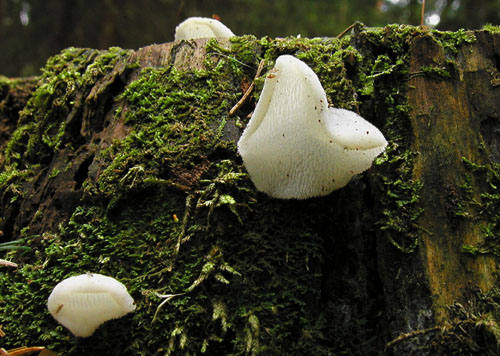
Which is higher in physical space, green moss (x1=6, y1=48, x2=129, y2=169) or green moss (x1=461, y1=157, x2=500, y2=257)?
green moss (x1=6, y1=48, x2=129, y2=169)

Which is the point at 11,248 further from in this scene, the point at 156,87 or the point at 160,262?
the point at 156,87

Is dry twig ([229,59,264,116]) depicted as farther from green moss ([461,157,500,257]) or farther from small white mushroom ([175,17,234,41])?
green moss ([461,157,500,257])

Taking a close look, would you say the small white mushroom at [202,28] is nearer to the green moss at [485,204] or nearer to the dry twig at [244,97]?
the dry twig at [244,97]

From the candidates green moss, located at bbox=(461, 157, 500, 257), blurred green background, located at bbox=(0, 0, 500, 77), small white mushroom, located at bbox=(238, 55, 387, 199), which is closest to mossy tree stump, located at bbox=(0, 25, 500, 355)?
green moss, located at bbox=(461, 157, 500, 257)

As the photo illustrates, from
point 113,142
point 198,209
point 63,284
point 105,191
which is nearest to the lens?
point 63,284

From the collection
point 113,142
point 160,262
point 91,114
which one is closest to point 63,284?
point 160,262

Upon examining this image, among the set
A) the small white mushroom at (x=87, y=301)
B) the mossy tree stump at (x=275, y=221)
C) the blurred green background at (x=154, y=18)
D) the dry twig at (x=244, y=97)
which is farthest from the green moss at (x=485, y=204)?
the blurred green background at (x=154, y=18)
